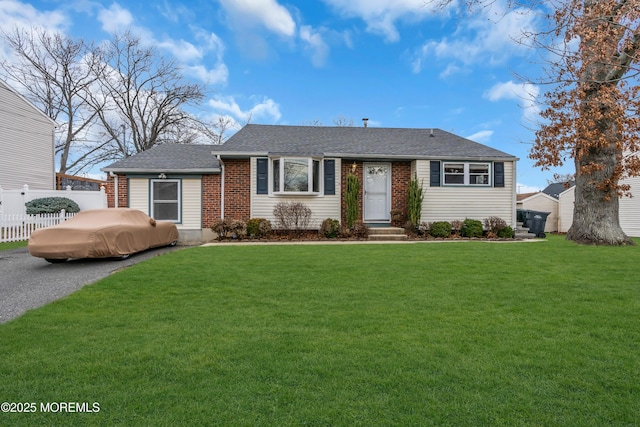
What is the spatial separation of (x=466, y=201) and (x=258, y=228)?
7.78 metres

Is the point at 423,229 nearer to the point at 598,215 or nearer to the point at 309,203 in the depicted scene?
the point at 309,203

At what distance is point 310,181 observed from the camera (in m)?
12.2

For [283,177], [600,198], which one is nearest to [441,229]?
[600,198]

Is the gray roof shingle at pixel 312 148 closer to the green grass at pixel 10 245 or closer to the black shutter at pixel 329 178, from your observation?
the black shutter at pixel 329 178

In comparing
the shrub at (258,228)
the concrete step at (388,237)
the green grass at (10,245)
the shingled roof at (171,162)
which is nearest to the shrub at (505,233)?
the concrete step at (388,237)

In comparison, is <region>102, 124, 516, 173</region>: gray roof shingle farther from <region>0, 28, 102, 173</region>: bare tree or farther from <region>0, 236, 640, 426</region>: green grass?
<region>0, 28, 102, 173</region>: bare tree

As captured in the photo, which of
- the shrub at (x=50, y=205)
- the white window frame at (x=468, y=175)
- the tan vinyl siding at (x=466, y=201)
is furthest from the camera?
the shrub at (x=50, y=205)

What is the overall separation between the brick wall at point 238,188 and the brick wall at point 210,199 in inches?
13.1

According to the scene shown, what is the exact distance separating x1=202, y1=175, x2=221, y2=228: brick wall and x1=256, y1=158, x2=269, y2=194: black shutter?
1.61 metres

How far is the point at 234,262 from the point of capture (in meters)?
7.10

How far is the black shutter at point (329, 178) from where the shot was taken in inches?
495

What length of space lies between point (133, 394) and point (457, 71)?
16337 mm

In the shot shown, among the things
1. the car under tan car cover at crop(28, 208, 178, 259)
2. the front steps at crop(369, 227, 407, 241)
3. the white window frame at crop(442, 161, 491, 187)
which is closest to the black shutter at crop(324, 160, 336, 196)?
the front steps at crop(369, 227, 407, 241)

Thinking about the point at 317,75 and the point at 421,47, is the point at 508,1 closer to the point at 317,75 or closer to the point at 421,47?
the point at 421,47
